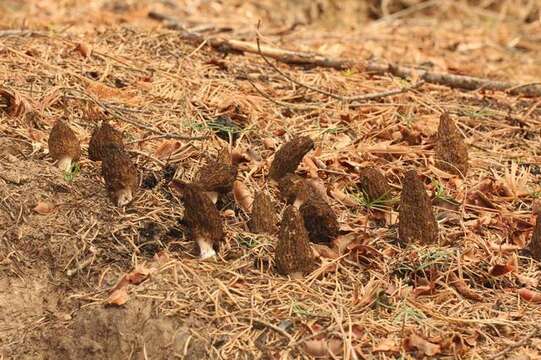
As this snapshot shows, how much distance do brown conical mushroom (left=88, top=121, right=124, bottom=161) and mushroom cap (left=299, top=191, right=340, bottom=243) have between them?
0.94 metres

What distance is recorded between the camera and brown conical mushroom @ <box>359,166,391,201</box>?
4392 mm

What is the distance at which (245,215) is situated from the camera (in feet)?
13.8

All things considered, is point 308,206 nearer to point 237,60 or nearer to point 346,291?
point 346,291

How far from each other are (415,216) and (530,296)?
611 mm

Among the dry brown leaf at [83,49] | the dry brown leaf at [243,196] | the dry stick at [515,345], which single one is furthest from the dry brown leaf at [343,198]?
the dry brown leaf at [83,49]

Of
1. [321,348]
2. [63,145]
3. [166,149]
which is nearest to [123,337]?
[321,348]

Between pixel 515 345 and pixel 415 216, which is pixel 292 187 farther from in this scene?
pixel 515 345

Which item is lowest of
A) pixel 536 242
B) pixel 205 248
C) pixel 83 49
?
pixel 536 242

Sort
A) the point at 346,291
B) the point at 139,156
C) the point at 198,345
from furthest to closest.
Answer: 1. the point at 139,156
2. the point at 346,291
3. the point at 198,345

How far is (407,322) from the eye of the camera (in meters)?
3.62

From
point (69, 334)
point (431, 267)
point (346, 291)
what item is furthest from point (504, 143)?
point (69, 334)

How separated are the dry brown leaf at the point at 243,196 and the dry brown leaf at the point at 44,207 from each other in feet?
2.82

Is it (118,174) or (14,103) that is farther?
(14,103)

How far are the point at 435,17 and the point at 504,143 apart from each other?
155 inches
